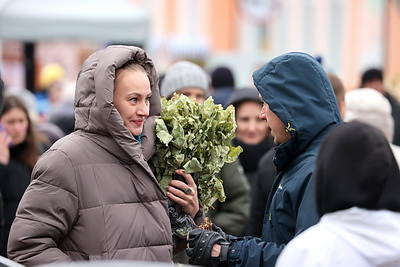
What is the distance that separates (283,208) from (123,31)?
30.0 ft

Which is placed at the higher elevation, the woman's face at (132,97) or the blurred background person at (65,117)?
the woman's face at (132,97)

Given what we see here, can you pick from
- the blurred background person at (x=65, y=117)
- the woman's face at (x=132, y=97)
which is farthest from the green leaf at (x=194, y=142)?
the blurred background person at (x=65, y=117)

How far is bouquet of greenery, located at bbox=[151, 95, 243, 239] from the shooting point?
13.1 ft

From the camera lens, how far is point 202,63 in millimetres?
26250

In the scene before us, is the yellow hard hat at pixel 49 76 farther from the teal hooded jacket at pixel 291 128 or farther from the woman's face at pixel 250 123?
the teal hooded jacket at pixel 291 128

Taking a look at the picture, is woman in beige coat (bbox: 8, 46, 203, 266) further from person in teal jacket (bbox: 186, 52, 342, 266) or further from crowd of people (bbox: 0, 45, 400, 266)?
person in teal jacket (bbox: 186, 52, 342, 266)

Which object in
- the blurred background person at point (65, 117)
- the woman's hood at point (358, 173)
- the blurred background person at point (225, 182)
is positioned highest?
the woman's hood at point (358, 173)

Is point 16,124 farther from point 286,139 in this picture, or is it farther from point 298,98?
point 298,98

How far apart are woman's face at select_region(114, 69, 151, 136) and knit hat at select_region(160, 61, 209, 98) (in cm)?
225

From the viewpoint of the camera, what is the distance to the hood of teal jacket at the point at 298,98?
3771 mm

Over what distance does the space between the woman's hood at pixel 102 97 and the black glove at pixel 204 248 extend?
0.46 metres

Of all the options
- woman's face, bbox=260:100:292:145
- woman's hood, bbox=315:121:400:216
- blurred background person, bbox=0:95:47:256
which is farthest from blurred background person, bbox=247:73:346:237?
woman's hood, bbox=315:121:400:216

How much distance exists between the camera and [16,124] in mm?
6824

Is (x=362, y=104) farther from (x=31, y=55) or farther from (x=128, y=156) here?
(x=31, y=55)
